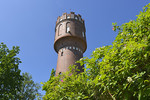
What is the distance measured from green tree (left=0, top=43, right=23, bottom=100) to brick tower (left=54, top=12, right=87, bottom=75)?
474 centimetres

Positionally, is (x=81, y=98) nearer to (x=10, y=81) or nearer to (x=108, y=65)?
(x=108, y=65)

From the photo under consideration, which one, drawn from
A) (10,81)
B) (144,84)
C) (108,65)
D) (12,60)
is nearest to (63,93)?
(108,65)

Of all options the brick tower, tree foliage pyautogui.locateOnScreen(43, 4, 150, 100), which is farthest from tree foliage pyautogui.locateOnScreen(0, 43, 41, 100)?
tree foliage pyautogui.locateOnScreen(43, 4, 150, 100)

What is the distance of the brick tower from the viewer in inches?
718

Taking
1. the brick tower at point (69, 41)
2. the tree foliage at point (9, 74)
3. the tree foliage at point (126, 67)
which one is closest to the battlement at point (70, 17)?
the brick tower at point (69, 41)

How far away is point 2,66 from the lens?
15.0 metres

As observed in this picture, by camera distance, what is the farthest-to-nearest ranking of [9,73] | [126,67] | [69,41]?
[69,41]
[9,73]
[126,67]

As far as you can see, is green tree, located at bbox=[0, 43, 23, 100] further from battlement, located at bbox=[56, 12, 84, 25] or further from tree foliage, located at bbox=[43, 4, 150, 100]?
tree foliage, located at bbox=[43, 4, 150, 100]

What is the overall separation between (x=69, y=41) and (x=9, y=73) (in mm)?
8230

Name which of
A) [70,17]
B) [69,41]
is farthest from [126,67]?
[70,17]

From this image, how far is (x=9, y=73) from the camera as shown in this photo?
15172mm

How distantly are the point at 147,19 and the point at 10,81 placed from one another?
1452cm

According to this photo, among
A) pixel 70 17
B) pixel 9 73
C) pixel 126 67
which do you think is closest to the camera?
pixel 126 67

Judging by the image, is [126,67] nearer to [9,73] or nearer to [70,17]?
[9,73]
